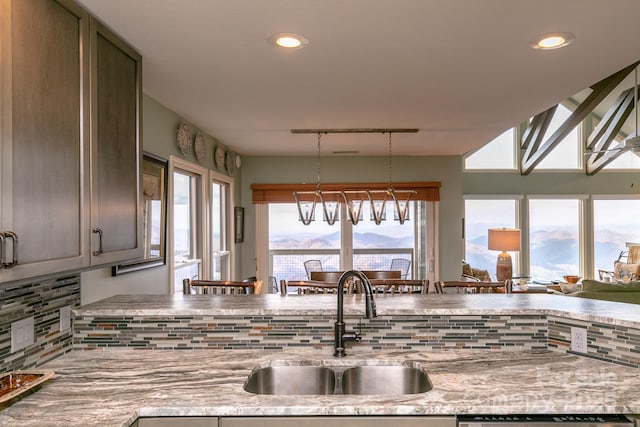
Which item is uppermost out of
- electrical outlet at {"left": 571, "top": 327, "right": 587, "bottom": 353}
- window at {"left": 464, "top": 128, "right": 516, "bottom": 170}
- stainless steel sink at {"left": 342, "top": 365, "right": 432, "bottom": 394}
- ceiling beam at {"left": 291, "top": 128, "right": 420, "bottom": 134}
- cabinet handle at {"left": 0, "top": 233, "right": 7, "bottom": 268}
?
window at {"left": 464, "top": 128, "right": 516, "bottom": 170}

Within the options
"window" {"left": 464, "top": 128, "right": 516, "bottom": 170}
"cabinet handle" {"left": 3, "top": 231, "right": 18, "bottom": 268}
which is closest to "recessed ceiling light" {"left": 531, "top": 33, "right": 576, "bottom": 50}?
"cabinet handle" {"left": 3, "top": 231, "right": 18, "bottom": 268}

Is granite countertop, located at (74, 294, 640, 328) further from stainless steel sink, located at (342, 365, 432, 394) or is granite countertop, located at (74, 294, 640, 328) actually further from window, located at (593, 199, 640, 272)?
window, located at (593, 199, 640, 272)

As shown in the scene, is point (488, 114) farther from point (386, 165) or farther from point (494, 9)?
point (386, 165)

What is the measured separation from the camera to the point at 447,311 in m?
2.02

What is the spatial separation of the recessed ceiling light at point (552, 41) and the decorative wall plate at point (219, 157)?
10.9ft

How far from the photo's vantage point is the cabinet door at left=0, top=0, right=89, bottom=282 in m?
1.30

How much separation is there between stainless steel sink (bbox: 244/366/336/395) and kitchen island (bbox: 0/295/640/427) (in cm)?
4

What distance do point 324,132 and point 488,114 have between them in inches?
58.6

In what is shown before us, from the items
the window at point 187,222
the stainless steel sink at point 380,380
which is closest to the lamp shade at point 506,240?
the window at point 187,222

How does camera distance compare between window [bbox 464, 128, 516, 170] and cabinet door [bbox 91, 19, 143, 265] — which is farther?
window [bbox 464, 128, 516, 170]

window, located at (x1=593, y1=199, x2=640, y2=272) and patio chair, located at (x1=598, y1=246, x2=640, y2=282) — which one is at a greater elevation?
window, located at (x1=593, y1=199, x2=640, y2=272)

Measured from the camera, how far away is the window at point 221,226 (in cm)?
489

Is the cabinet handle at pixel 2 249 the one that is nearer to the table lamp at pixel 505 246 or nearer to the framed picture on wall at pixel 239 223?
the framed picture on wall at pixel 239 223

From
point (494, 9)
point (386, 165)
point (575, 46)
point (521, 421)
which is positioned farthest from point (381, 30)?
point (386, 165)
